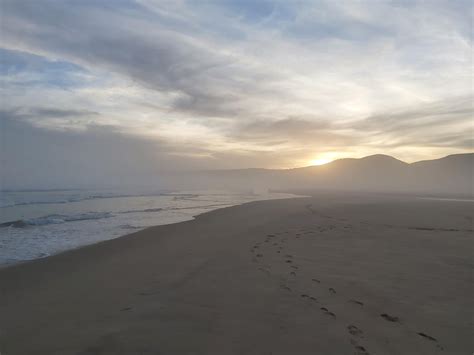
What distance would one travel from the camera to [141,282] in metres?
5.75

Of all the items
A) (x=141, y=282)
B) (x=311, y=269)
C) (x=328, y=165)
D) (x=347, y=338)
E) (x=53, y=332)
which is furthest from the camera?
(x=328, y=165)

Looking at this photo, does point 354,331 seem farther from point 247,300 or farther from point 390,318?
point 247,300

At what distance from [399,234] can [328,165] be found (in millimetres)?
179566

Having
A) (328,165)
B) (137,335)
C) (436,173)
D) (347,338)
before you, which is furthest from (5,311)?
(328,165)

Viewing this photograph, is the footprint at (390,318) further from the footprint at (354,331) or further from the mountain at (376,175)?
the mountain at (376,175)

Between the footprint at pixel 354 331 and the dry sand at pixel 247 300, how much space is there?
13 millimetres

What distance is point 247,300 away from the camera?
465 cm

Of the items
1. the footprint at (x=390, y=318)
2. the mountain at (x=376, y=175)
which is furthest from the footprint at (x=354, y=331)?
the mountain at (x=376, y=175)

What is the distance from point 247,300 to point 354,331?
66.3 inches

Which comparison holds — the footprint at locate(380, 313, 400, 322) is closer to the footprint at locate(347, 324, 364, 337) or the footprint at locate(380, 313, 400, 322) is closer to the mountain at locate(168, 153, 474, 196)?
the footprint at locate(347, 324, 364, 337)

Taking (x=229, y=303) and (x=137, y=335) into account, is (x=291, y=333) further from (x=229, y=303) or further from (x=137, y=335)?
(x=137, y=335)

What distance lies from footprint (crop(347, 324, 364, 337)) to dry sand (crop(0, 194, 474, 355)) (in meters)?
0.01

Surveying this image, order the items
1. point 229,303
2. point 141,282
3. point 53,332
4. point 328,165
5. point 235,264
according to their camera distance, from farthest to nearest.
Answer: point 328,165, point 235,264, point 141,282, point 229,303, point 53,332

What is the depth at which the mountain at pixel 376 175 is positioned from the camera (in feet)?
358
